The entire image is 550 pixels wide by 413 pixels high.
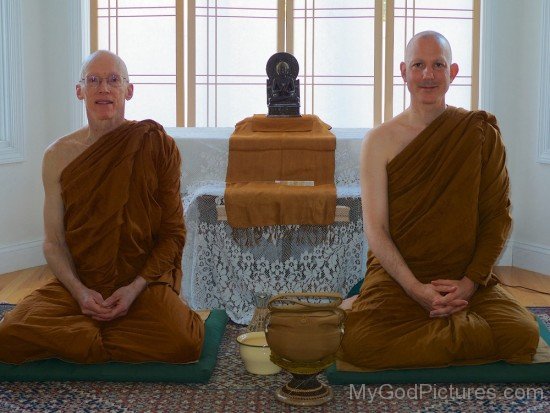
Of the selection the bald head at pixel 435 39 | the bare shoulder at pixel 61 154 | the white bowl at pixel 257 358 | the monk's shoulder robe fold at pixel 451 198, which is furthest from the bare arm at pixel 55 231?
the bald head at pixel 435 39

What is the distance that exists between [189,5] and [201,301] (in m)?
2.12

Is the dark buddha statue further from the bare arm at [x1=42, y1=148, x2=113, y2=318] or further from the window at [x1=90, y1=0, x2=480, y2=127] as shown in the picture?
the bare arm at [x1=42, y1=148, x2=113, y2=318]

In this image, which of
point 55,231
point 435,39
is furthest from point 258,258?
point 435,39

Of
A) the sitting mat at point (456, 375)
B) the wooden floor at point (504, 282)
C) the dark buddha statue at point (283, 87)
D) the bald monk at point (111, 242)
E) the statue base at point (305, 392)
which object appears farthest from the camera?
the dark buddha statue at point (283, 87)

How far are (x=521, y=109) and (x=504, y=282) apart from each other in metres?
0.98

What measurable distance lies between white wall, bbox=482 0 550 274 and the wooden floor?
15 centimetres

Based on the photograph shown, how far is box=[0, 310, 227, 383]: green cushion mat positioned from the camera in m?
2.57

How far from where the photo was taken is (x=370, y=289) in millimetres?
2754

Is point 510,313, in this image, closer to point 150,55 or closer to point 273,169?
point 273,169

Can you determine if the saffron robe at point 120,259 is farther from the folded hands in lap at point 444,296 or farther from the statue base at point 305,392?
the folded hands in lap at point 444,296

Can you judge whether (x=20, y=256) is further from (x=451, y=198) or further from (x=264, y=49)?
(x=451, y=198)

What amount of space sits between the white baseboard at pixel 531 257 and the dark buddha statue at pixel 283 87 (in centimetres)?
149

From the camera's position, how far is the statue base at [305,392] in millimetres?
2387

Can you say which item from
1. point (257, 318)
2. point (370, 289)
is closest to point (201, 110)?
point (257, 318)
